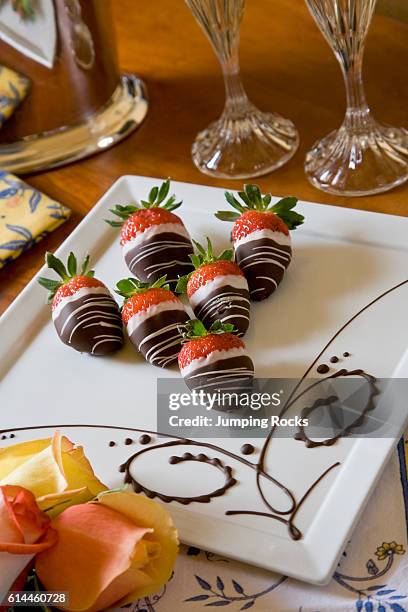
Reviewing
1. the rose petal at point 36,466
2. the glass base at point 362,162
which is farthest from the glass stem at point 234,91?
the rose petal at point 36,466

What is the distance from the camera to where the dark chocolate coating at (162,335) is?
0.65m

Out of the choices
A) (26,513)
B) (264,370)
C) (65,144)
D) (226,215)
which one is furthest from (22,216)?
(26,513)

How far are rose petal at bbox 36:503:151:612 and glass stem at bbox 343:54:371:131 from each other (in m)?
0.46

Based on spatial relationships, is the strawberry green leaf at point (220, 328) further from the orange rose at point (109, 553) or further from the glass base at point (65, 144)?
the glass base at point (65, 144)

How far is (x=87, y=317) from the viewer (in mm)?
675

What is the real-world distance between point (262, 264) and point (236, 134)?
23 centimetres

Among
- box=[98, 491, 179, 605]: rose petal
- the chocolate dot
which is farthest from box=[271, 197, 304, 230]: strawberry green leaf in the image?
box=[98, 491, 179, 605]: rose petal

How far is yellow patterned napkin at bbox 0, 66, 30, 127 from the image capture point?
886mm

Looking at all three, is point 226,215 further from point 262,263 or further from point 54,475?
point 54,475

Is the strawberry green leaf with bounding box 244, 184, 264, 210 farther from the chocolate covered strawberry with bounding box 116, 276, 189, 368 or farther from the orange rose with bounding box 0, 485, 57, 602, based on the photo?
the orange rose with bounding box 0, 485, 57, 602

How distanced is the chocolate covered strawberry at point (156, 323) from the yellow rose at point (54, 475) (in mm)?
134

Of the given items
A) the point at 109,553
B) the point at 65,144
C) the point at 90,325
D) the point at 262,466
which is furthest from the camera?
the point at 65,144

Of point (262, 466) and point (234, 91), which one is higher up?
point (234, 91)

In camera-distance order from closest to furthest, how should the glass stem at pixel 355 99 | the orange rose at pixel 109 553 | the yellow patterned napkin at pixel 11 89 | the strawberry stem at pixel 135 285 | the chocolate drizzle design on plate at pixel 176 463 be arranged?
the orange rose at pixel 109 553 < the chocolate drizzle design on plate at pixel 176 463 < the strawberry stem at pixel 135 285 < the glass stem at pixel 355 99 < the yellow patterned napkin at pixel 11 89
